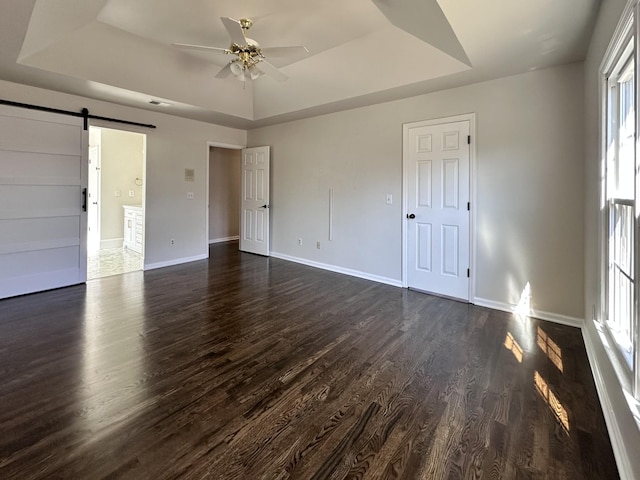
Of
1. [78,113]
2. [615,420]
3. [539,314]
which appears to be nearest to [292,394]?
[615,420]

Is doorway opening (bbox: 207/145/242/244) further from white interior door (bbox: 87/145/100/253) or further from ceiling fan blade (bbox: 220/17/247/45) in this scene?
ceiling fan blade (bbox: 220/17/247/45)

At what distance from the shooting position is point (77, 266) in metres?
4.34

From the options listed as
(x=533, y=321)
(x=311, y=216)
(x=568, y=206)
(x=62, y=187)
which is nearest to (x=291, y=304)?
(x=311, y=216)

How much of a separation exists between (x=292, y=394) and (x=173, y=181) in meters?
4.63

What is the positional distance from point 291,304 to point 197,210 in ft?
10.6

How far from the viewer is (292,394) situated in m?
2.00

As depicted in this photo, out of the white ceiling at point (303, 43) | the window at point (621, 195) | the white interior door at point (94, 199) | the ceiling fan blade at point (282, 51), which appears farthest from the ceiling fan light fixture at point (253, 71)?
the white interior door at point (94, 199)

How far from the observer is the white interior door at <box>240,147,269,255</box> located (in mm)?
6199

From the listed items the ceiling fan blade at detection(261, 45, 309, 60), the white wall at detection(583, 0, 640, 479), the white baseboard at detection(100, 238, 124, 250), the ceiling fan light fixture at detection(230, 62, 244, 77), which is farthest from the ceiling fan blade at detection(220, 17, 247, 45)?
the white baseboard at detection(100, 238, 124, 250)

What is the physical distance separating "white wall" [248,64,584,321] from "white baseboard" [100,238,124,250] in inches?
199

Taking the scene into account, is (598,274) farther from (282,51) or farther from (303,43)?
(303,43)

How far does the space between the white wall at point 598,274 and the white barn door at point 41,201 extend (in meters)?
5.49

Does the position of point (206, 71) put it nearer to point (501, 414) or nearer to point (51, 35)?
point (51, 35)

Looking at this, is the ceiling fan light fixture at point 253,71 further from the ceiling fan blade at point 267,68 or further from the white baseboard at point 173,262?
the white baseboard at point 173,262
